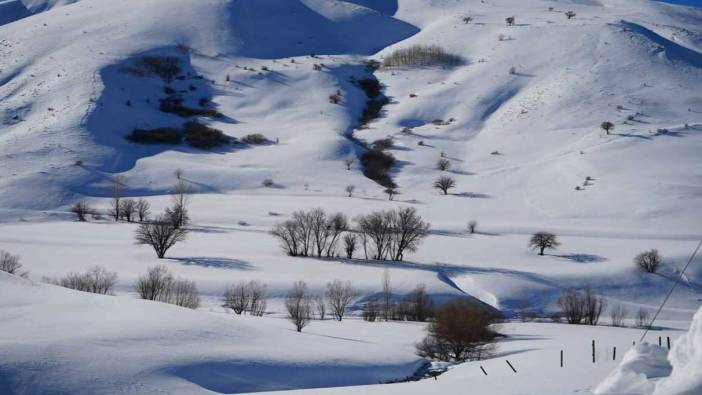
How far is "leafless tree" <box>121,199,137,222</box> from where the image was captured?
70250mm

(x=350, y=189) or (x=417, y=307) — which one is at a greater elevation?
(x=350, y=189)

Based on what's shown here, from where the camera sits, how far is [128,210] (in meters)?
70.2

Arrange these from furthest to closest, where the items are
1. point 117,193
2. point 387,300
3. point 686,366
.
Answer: point 117,193
point 387,300
point 686,366

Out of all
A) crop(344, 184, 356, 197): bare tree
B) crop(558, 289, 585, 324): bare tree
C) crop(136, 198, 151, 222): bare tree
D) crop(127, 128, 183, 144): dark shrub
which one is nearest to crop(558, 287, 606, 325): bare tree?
crop(558, 289, 585, 324): bare tree

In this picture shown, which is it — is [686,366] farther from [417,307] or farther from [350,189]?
[350,189]

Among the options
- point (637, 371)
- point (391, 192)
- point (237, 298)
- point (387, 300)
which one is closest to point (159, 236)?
point (237, 298)

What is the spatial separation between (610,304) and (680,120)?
60625mm

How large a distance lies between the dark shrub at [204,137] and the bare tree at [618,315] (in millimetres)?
71402

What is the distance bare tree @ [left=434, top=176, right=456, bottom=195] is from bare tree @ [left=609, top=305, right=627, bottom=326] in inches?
1398

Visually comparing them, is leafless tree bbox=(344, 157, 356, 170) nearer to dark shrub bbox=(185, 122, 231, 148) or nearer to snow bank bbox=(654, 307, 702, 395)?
dark shrub bbox=(185, 122, 231, 148)

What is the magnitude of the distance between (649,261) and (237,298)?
1311 inches

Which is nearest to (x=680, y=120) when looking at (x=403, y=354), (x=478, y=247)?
(x=478, y=247)

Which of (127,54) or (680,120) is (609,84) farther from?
(127,54)

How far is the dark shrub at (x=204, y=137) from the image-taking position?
→ 10406 cm
